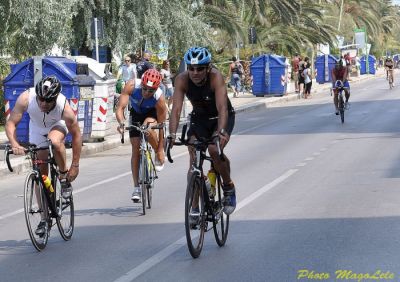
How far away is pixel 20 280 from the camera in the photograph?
7629 mm

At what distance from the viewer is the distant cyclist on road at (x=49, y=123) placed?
890cm

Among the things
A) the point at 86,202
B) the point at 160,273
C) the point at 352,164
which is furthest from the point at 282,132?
the point at 160,273

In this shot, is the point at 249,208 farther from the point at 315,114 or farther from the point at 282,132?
the point at 315,114

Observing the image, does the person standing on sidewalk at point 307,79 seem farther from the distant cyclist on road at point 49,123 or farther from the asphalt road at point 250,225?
the distant cyclist on road at point 49,123

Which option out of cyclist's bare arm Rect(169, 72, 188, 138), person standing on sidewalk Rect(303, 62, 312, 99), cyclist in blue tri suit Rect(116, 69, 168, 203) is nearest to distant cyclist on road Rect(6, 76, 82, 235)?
cyclist's bare arm Rect(169, 72, 188, 138)

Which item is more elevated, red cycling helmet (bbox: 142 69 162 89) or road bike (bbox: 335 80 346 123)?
red cycling helmet (bbox: 142 69 162 89)

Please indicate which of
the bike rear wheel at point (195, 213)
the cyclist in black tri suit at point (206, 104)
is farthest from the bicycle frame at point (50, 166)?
the bike rear wheel at point (195, 213)

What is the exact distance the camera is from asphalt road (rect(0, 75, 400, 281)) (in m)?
7.80

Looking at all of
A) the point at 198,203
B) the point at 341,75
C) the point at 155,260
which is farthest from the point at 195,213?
the point at 341,75

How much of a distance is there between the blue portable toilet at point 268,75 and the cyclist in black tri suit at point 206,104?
32.8 metres

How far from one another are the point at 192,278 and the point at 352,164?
328 inches

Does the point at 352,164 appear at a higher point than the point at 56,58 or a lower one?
lower

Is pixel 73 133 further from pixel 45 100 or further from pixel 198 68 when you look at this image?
pixel 198 68

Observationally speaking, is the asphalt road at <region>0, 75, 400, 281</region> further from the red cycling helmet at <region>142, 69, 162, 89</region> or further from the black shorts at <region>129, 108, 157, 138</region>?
the red cycling helmet at <region>142, 69, 162, 89</region>
